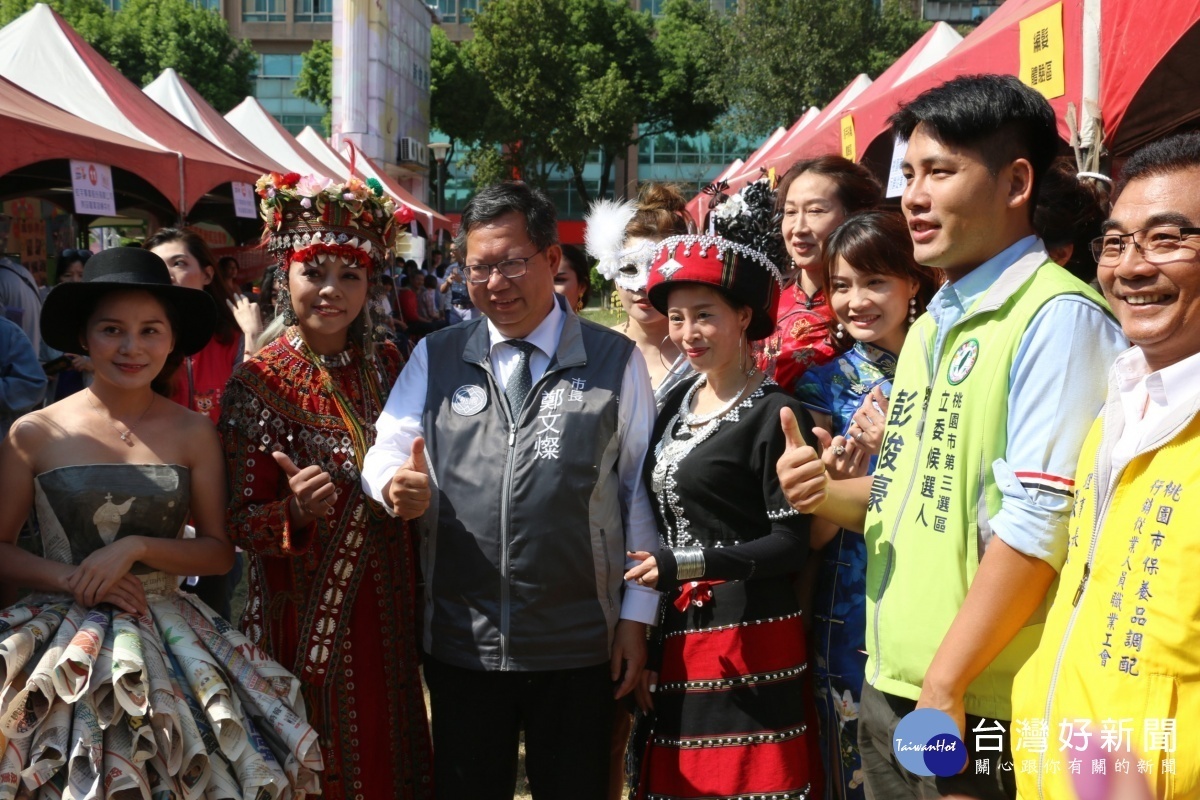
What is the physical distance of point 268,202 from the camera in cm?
291

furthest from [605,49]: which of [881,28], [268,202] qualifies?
[268,202]

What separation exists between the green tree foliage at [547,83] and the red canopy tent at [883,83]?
70.5 feet

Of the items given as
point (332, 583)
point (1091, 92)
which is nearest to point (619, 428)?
point (332, 583)

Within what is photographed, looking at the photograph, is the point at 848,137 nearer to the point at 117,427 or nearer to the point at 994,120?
the point at 994,120

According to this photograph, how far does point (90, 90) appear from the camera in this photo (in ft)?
27.5

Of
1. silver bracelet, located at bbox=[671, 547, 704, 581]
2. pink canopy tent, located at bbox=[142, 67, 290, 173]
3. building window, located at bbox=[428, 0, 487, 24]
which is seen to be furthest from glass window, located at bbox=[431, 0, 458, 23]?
silver bracelet, located at bbox=[671, 547, 704, 581]

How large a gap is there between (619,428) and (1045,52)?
2541 mm

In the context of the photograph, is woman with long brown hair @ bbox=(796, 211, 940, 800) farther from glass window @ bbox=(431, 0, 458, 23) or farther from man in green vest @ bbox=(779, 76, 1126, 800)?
glass window @ bbox=(431, 0, 458, 23)

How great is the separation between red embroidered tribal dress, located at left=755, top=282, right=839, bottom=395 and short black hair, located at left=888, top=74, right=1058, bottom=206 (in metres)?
0.92

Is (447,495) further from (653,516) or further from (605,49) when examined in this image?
(605,49)

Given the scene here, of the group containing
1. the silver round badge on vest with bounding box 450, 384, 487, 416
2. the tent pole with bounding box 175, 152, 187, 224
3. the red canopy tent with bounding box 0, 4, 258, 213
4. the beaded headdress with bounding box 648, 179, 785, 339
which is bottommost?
the silver round badge on vest with bounding box 450, 384, 487, 416

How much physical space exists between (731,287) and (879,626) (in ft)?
3.07

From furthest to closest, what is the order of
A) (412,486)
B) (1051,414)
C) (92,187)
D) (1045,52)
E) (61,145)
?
(92,187), (61,145), (1045,52), (412,486), (1051,414)

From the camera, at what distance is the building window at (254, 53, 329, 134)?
53.1 metres
